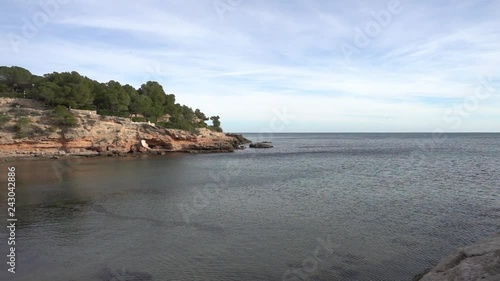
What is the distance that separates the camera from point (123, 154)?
176ft

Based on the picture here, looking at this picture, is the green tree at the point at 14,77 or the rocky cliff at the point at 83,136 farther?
the green tree at the point at 14,77

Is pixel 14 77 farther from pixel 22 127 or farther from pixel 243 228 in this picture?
pixel 243 228

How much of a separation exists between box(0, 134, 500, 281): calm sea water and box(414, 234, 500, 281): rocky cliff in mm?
3573

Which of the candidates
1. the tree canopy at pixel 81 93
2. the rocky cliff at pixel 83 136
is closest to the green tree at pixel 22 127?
the rocky cliff at pixel 83 136

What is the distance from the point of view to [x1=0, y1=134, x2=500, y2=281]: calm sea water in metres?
10.7

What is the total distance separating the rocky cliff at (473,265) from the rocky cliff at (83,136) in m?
52.3

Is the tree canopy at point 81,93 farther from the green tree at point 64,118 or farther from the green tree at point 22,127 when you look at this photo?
the green tree at point 22,127

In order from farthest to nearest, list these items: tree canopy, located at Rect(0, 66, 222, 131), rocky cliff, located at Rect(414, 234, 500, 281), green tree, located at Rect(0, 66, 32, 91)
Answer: green tree, located at Rect(0, 66, 32, 91), tree canopy, located at Rect(0, 66, 222, 131), rocky cliff, located at Rect(414, 234, 500, 281)

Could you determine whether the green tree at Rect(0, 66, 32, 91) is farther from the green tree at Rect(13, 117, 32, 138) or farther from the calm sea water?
the calm sea water

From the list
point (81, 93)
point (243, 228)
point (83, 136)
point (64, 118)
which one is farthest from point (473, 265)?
point (81, 93)

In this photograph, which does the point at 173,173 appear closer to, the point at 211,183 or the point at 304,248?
the point at 211,183

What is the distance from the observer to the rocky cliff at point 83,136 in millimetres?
46834

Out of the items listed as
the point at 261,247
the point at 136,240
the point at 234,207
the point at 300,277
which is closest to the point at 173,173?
the point at 234,207

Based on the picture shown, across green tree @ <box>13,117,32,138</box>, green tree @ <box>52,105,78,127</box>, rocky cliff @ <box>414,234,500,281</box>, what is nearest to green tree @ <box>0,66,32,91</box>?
green tree @ <box>52,105,78,127</box>
